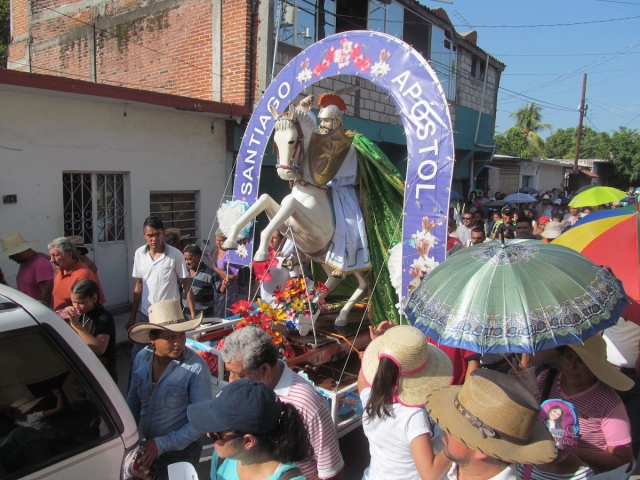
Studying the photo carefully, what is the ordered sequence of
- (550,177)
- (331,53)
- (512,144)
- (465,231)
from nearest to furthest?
1. (331,53)
2. (465,231)
3. (550,177)
4. (512,144)

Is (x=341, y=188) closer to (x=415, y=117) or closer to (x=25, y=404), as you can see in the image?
(x=415, y=117)

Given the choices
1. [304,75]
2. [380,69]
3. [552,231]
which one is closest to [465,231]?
[552,231]

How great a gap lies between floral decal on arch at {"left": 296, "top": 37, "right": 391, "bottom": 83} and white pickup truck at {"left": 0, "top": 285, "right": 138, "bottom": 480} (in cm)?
349

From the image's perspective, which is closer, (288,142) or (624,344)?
(624,344)

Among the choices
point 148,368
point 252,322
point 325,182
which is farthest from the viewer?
point 325,182

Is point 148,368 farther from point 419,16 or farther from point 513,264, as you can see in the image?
point 419,16

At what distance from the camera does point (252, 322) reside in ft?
13.5

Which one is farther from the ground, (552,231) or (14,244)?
(552,231)

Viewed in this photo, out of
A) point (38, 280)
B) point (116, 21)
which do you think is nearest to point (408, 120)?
point (38, 280)

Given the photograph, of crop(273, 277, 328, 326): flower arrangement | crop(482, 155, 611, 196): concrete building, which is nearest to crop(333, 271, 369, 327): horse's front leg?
crop(273, 277, 328, 326): flower arrangement

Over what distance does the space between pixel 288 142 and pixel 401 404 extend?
2.88 meters

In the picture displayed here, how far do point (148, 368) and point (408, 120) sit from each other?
2.82 meters

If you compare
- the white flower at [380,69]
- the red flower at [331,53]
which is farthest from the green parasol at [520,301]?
the red flower at [331,53]

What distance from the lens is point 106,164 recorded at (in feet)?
24.4
